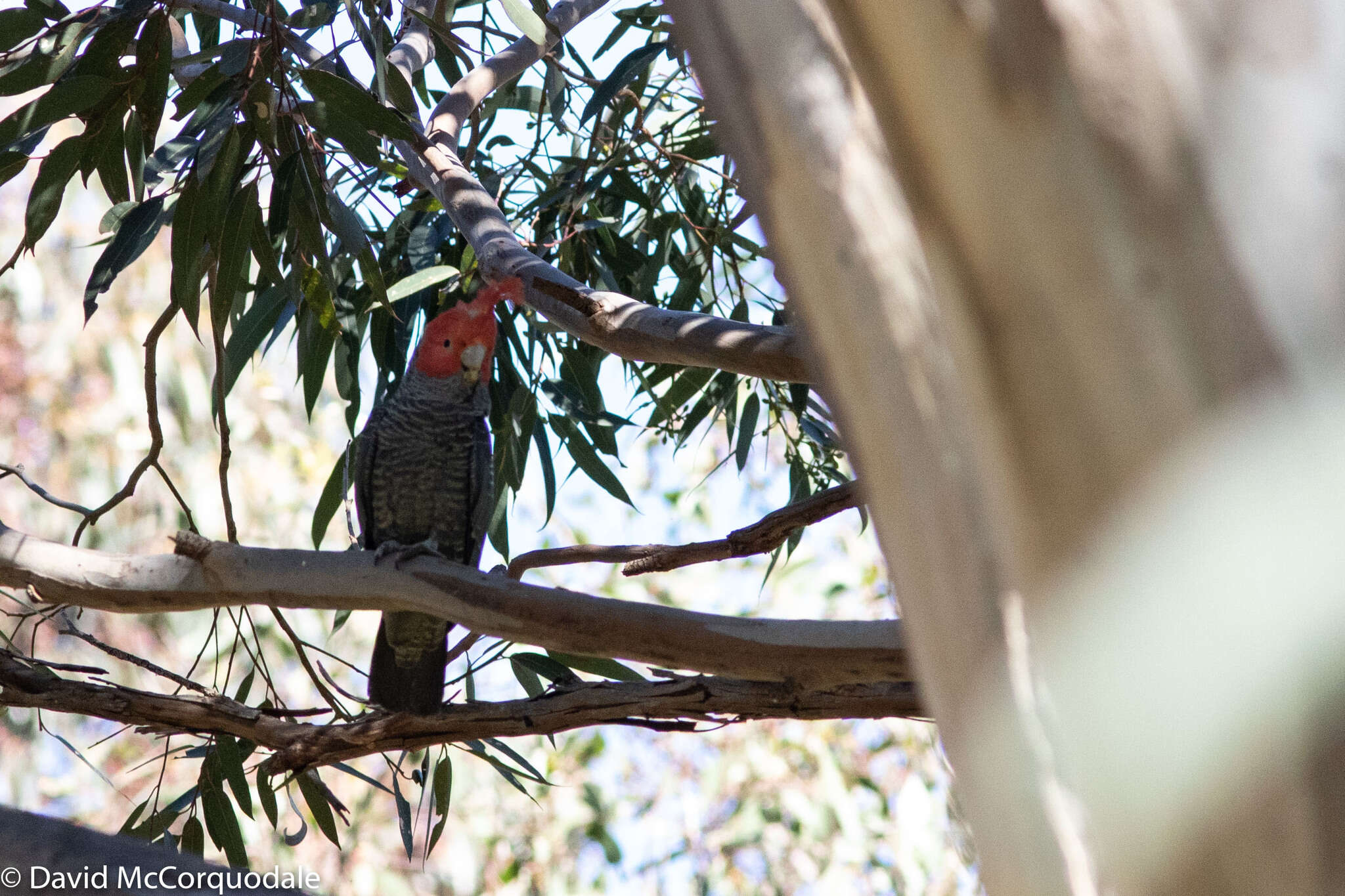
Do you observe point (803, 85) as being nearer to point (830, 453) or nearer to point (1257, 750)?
point (1257, 750)

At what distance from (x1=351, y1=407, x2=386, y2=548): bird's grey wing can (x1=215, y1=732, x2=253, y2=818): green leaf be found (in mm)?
564

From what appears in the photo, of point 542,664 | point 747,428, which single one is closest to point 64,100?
point 542,664

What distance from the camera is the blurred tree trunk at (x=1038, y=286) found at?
30cm

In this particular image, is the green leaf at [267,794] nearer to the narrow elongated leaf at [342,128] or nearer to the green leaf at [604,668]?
the green leaf at [604,668]

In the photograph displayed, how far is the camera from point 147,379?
1624mm

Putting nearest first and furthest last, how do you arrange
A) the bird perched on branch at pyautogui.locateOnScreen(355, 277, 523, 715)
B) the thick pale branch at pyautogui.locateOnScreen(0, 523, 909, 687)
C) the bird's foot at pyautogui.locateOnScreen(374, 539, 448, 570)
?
the thick pale branch at pyautogui.locateOnScreen(0, 523, 909, 687) → the bird's foot at pyautogui.locateOnScreen(374, 539, 448, 570) → the bird perched on branch at pyautogui.locateOnScreen(355, 277, 523, 715)

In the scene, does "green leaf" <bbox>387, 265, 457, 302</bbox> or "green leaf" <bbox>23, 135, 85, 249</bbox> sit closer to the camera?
"green leaf" <bbox>23, 135, 85, 249</bbox>

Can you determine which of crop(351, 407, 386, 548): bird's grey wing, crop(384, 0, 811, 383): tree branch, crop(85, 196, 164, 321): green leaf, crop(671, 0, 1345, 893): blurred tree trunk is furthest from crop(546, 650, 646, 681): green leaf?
crop(671, 0, 1345, 893): blurred tree trunk

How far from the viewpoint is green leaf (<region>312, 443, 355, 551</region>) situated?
208cm

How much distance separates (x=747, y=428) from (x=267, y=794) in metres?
1.02

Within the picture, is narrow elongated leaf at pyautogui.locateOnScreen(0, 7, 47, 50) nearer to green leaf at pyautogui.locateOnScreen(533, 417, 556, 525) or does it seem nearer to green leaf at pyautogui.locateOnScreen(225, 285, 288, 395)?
green leaf at pyautogui.locateOnScreen(225, 285, 288, 395)

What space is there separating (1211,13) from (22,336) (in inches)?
189

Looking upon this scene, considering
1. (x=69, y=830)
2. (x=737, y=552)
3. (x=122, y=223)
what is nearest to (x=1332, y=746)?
(x=69, y=830)

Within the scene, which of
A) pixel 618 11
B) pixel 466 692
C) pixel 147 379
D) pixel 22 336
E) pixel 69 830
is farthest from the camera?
pixel 22 336
